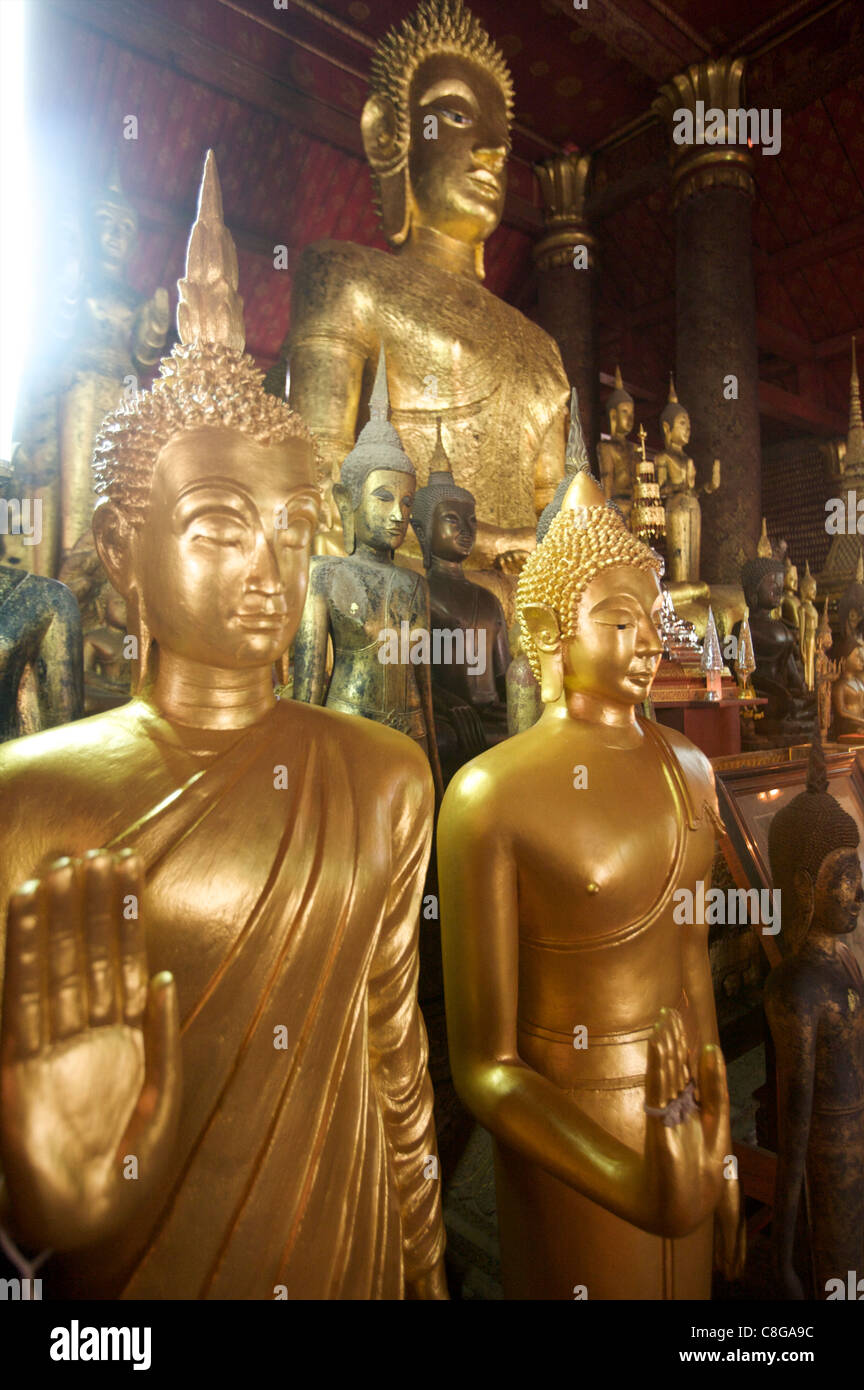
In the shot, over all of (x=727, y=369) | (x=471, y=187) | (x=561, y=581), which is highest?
(x=727, y=369)

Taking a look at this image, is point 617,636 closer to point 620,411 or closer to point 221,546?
point 221,546

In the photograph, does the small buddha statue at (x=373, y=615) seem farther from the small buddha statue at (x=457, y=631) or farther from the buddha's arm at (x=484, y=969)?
the buddha's arm at (x=484, y=969)

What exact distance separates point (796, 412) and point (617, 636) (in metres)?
8.96

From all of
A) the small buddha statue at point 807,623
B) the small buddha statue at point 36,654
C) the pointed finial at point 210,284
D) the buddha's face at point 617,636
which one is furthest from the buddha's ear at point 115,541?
the small buddha statue at point 807,623

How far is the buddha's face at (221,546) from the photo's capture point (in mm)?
1098

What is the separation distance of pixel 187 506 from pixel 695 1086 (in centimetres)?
100

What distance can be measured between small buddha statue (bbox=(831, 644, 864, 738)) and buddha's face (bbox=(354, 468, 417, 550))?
385cm

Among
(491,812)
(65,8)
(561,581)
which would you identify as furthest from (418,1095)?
(65,8)

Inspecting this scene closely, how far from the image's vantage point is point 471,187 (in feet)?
11.0

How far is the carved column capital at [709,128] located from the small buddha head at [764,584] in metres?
2.82

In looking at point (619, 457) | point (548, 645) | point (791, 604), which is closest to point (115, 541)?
point (548, 645)

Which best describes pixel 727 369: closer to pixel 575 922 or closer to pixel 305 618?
pixel 305 618

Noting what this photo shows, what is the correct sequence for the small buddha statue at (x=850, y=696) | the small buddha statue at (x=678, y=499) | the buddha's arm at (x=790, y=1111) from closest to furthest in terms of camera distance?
the buddha's arm at (x=790, y=1111), the small buddha statue at (x=678, y=499), the small buddha statue at (x=850, y=696)

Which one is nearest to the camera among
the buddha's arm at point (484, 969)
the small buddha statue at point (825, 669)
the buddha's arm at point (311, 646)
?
the buddha's arm at point (484, 969)
